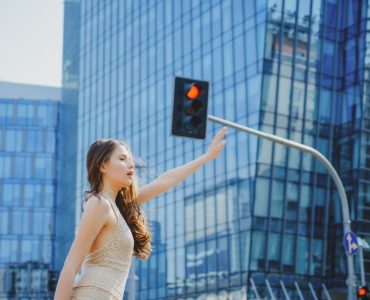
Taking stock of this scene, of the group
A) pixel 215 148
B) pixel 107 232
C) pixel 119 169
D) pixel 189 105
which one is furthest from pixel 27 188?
pixel 107 232

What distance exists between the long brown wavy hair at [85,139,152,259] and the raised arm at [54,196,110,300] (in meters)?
0.16

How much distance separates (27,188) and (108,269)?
83123 mm

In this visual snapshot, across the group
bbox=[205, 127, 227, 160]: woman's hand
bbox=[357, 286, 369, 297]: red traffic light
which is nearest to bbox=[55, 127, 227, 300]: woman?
bbox=[205, 127, 227, 160]: woman's hand

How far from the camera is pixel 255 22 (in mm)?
43781

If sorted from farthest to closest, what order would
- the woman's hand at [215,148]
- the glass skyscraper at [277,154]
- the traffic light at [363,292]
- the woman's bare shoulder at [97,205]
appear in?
1. the glass skyscraper at [277,154]
2. the traffic light at [363,292]
3. the woman's hand at [215,148]
4. the woman's bare shoulder at [97,205]

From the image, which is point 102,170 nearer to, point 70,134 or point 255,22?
point 255,22

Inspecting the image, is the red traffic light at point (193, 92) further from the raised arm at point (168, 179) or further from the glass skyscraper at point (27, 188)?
the glass skyscraper at point (27, 188)

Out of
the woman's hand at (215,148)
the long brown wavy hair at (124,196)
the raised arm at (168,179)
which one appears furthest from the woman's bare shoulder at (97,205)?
the woman's hand at (215,148)

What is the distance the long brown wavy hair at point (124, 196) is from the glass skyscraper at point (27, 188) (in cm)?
7969

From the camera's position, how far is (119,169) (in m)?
3.99

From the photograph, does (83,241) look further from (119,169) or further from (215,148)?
(215,148)

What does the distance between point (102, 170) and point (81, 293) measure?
1.94 ft

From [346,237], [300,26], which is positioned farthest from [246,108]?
[346,237]

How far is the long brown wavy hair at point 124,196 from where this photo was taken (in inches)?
158
